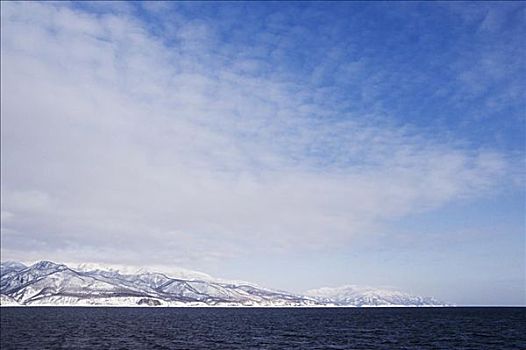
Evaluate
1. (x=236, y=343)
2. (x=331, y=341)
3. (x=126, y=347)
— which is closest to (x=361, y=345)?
(x=331, y=341)

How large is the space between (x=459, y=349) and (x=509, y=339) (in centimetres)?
2727

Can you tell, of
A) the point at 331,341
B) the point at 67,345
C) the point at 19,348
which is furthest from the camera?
the point at 331,341

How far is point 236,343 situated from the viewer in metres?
96.4

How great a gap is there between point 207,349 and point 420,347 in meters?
40.0

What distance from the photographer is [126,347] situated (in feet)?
287

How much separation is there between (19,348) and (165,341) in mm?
28236

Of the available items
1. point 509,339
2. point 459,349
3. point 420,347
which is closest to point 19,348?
point 420,347

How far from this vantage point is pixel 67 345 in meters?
91.1

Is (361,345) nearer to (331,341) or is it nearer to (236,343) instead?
(331,341)

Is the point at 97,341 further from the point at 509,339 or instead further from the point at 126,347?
the point at 509,339

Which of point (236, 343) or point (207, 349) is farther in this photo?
point (236, 343)

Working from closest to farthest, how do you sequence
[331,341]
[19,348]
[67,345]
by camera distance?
[19,348] < [67,345] < [331,341]

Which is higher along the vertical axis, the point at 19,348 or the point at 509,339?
the point at 19,348

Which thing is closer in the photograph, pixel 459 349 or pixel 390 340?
pixel 459 349
